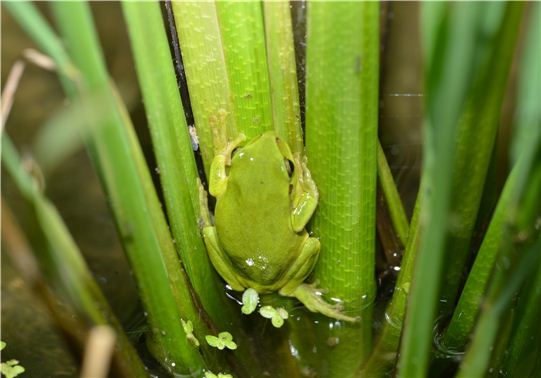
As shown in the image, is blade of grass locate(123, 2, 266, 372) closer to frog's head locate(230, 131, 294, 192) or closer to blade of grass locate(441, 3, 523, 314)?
frog's head locate(230, 131, 294, 192)

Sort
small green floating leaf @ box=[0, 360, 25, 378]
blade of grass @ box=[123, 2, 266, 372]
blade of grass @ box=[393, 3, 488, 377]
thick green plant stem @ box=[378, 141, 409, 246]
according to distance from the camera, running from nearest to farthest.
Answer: blade of grass @ box=[393, 3, 488, 377]
blade of grass @ box=[123, 2, 266, 372]
small green floating leaf @ box=[0, 360, 25, 378]
thick green plant stem @ box=[378, 141, 409, 246]

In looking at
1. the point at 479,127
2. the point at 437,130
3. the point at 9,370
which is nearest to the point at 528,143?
the point at 437,130

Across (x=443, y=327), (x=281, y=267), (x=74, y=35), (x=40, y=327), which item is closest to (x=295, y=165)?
(x=281, y=267)

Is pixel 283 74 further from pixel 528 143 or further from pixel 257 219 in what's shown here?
pixel 528 143

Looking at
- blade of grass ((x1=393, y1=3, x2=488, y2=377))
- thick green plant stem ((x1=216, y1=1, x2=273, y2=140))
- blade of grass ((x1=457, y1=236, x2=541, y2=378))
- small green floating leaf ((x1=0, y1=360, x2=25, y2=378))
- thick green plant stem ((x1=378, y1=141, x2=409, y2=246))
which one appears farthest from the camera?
thick green plant stem ((x1=378, y1=141, x2=409, y2=246))

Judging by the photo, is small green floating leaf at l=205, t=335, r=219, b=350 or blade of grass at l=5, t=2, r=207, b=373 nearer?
blade of grass at l=5, t=2, r=207, b=373

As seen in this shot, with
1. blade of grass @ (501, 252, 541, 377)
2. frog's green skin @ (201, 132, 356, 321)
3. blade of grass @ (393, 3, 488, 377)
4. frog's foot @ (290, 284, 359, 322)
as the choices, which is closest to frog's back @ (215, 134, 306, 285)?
frog's green skin @ (201, 132, 356, 321)

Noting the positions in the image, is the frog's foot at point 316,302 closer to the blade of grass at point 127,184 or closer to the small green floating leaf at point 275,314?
the small green floating leaf at point 275,314
